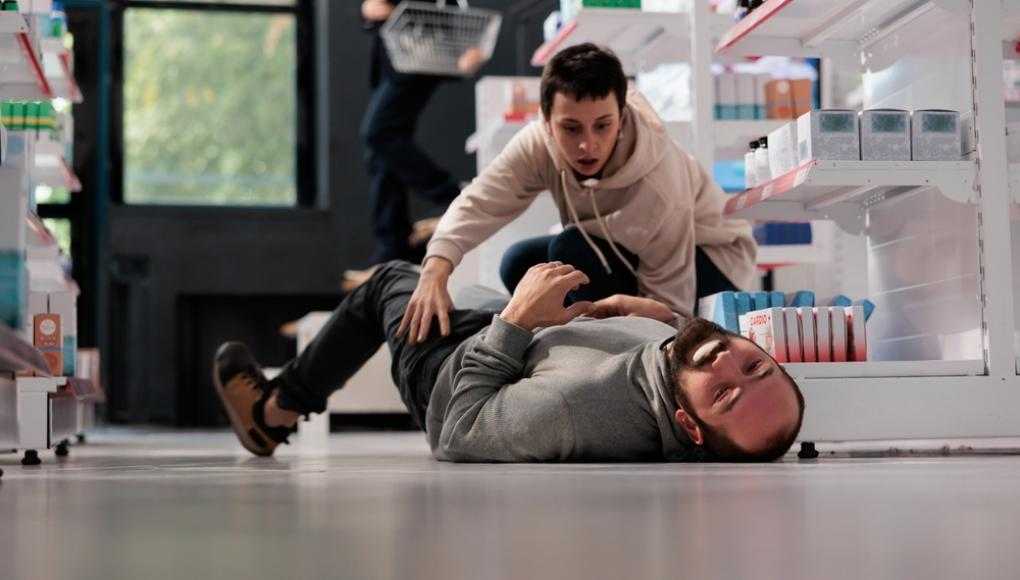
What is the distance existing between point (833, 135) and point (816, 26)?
2.23 ft

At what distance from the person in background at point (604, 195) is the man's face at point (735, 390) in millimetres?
913

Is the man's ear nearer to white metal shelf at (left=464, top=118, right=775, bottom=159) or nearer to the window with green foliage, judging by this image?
white metal shelf at (left=464, top=118, right=775, bottom=159)

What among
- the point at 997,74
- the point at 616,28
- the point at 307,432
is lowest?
the point at 307,432

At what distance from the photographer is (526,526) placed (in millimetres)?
1266

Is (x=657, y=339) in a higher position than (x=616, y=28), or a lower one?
lower

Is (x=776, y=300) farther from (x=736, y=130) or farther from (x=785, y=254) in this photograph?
(x=785, y=254)

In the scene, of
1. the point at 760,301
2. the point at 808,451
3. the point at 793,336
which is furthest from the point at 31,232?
the point at 808,451

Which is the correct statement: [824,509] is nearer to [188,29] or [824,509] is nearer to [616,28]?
[616,28]

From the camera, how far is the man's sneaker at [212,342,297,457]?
10.8 feet

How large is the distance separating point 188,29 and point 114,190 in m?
1.06

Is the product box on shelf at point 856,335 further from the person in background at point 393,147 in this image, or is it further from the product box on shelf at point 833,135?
the person in background at point 393,147

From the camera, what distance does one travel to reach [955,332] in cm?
343

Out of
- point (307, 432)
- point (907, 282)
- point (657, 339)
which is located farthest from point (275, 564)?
point (307, 432)

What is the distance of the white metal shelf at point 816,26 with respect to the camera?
355 cm
